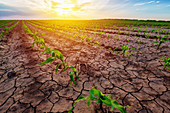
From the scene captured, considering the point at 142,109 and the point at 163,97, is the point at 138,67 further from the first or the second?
the point at 142,109

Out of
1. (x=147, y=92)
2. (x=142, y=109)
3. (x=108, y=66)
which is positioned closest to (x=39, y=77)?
(x=108, y=66)

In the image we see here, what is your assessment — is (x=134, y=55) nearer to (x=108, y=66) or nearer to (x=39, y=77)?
(x=108, y=66)

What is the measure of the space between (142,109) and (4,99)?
203 cm

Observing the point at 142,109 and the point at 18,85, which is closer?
the point at 142,109

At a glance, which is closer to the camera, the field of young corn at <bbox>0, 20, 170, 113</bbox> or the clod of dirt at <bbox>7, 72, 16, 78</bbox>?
the field of young corn at <bbox>0, 20, 170, 113</bbox>

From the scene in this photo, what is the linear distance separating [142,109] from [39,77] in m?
1.87

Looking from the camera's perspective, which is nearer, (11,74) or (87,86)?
(87,86)

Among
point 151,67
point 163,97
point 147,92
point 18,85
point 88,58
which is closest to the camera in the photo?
point 163,97

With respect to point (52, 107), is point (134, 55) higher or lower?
higher

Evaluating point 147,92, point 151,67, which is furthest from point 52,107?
point 151,67

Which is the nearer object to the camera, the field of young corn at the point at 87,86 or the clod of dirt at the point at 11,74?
the field of young corn at the point at 87,86

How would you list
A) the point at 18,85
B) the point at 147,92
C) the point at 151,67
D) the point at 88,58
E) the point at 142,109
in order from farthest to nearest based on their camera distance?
the point at 88,58 < the point at 151,67 < the point at 18,85 < the point at 147,92 < the point at 142,109

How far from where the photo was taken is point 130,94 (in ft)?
4.39

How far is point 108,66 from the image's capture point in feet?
7.03
